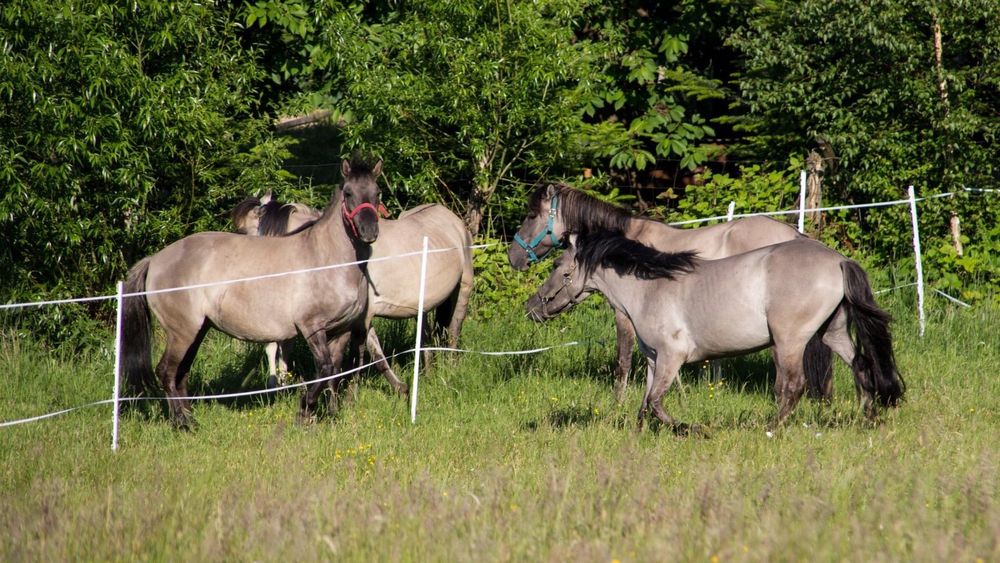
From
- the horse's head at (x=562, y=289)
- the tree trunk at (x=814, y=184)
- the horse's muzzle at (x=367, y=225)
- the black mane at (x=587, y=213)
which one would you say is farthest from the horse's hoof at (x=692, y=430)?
the tree trunk at (x=814, y=184)

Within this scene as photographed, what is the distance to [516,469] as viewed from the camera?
688 cm

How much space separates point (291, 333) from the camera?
355 inches

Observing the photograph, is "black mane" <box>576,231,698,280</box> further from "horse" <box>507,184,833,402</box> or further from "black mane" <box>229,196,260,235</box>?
"black mane" <box>229,196,260,235</box>

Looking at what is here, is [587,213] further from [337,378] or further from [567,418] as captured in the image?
[337,378]

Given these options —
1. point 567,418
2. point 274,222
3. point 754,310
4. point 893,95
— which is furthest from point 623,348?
point 893,95

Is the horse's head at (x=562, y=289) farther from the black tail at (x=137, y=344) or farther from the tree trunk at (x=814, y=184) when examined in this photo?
the tree trunk at (x=814, y=184)

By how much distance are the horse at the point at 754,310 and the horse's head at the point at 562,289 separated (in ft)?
0.73

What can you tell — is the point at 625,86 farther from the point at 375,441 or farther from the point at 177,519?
the point at 177,519

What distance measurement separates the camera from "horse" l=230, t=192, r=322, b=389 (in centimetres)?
1062

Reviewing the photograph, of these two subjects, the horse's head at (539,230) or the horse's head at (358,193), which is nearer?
the horse's head at (358,193)

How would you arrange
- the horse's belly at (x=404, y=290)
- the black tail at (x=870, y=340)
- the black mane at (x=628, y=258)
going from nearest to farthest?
the black tail at (x=870, y=340) → the black mane at (x=628, y=258) → the horse's belly at (x=404, y=290)

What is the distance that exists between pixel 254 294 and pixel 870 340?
5029 millimetres

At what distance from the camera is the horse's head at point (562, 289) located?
8.52 m

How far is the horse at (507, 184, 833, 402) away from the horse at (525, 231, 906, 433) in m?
1.28
